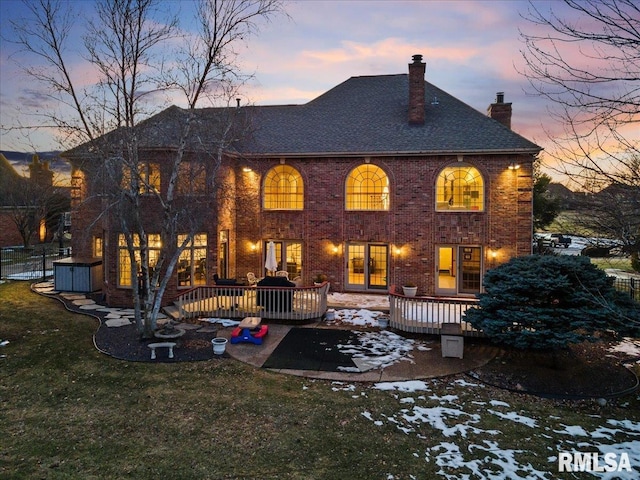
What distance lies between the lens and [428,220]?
1589 cm

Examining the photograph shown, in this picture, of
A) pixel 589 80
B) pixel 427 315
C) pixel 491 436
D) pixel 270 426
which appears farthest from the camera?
pixel 427 315

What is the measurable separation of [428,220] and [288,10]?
9.19 meters

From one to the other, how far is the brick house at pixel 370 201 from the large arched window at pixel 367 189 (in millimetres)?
43

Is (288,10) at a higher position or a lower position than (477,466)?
higher

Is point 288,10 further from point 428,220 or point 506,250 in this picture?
point 506,250

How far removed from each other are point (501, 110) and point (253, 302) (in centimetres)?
1366

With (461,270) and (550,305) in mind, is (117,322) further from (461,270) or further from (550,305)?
(461,270)

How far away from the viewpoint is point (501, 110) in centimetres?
1733

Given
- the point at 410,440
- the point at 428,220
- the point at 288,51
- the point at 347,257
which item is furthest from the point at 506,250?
the point at 288,51

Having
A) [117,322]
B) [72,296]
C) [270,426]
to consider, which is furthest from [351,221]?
[72,296]

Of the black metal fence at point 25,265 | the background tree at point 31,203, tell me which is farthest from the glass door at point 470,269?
the background tree at point 31,203

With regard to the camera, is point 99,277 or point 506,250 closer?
point 506,250

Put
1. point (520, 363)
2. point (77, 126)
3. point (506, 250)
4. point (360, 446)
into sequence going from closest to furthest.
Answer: point (360, 446)
point (520, 363)
point (77, 126)
point (506, 250)

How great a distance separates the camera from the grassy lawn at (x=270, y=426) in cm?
527
